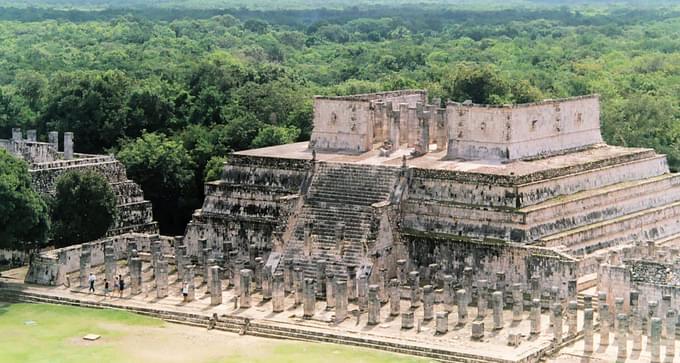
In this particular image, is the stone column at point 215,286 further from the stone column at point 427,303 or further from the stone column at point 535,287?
the stone column at point 535,287

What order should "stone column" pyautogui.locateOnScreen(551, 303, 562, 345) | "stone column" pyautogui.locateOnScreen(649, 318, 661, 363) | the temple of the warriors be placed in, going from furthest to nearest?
the temple of the warriors
"stone column" pyautogui.locateOnScreen(551, 303, 562, 345)
"stone column" pyautogui.locateOnScreen(649, 318, 661, 363)

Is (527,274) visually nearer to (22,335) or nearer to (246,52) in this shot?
(22,335)

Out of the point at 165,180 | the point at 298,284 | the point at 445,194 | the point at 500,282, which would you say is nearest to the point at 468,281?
the point at 500,282

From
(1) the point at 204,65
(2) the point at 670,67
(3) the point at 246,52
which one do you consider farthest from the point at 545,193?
(3) the point at 246,52

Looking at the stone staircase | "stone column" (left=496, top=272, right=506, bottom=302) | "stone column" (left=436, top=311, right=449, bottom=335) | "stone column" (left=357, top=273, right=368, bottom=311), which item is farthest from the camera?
the stone staircase

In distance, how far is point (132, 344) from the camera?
41.1 meters

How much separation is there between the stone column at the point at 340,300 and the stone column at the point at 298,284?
199cm

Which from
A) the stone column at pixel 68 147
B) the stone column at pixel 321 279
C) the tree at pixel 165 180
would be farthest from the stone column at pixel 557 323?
the stone column at pixel 68 147

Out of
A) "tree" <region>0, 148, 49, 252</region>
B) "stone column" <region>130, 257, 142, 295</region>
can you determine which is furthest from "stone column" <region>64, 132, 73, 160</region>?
"stone column" <region>130, 257, 142, 295</region>

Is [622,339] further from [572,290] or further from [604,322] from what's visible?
[572,290]

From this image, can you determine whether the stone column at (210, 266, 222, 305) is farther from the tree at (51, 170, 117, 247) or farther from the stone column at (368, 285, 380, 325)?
the tree at (51, 170, 117, 247)

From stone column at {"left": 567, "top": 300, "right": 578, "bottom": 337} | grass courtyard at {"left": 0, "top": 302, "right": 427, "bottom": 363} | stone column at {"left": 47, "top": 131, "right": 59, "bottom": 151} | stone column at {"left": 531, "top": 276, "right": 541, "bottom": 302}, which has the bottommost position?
grass courtyard at {"left": 0, "top": 302, "right": 427, "bottom": 363}

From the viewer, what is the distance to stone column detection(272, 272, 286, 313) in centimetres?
4341

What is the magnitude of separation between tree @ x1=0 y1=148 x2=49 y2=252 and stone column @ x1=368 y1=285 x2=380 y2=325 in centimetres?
1263
